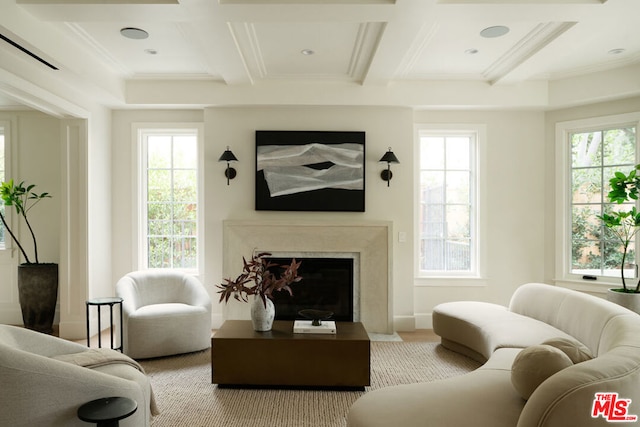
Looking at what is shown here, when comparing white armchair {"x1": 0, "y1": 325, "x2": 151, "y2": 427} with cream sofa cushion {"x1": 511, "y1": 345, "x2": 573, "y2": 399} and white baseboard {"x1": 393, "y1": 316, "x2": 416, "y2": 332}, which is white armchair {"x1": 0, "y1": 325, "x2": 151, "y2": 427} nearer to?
cream sofa cushion {"x1": 511, "y1": 345, "x2": 573, "y2": 399}

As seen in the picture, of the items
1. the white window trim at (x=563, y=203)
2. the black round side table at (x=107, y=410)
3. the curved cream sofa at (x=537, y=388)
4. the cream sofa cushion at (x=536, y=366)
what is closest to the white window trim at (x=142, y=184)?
the black round side table at (x=107, y=410)

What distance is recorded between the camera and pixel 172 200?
5.25 meters

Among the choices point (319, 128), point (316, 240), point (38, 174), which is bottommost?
point (316, 240)

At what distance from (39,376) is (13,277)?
3938 mm

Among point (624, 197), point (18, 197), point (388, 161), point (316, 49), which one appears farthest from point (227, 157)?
point (624, 197)

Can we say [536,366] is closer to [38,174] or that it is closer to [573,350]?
[573,350]

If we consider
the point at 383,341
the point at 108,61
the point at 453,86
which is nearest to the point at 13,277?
the point at 108,61

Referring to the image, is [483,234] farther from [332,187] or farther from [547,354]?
[547,354]

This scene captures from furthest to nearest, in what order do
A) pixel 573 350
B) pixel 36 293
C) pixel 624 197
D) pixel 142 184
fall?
pixel 142 184 < pixel 36 293 < pixel 624 197 < pixel 573 350

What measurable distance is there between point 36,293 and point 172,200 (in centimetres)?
170

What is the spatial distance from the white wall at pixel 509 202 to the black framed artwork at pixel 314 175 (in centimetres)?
105

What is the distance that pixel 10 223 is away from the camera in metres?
5.11

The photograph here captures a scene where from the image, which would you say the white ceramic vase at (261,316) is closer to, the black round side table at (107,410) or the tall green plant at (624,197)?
the black round side table at (107,410)

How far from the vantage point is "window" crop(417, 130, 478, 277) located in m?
5.19
